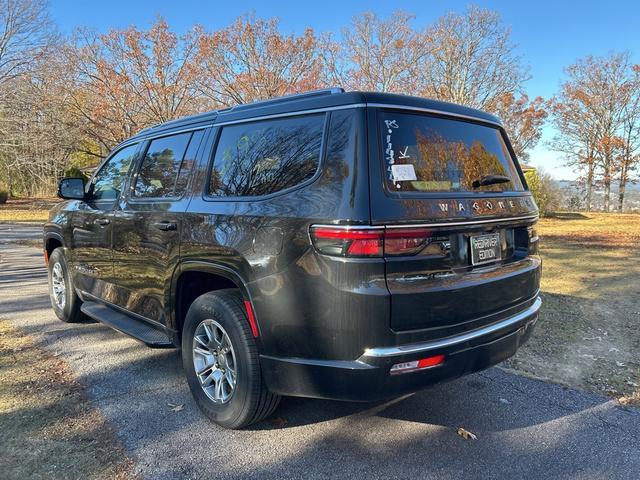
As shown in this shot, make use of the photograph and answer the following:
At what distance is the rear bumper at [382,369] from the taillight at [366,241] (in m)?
0.48

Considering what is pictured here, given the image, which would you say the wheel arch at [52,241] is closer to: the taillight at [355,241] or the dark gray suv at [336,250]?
the dark gray suv at [336,250]

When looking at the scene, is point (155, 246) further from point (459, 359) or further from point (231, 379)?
point (459, 359)

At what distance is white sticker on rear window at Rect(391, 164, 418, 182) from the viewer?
2.48 meters

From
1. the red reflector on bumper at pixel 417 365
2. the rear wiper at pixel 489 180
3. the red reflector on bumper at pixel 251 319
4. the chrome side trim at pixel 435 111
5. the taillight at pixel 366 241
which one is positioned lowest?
the red reflector on bumper at pixel 417 365

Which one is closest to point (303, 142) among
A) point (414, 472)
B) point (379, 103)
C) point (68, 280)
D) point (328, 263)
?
point (379, 103)

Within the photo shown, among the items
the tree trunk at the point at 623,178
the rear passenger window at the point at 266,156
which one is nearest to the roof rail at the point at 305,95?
the rear passenger window at the point at 266,156

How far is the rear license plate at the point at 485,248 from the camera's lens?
2693mm

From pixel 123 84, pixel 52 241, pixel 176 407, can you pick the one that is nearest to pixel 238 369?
pixel 176 407

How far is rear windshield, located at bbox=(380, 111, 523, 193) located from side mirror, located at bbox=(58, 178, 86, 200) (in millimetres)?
3363

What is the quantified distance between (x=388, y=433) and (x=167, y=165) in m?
2.55

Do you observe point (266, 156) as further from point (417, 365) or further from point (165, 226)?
point (417, 365)

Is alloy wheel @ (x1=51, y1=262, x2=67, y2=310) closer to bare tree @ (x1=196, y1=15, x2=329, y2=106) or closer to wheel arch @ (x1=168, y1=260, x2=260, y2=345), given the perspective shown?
wheel arch @ (x1=168, y1=260, x2=260, y2=345)

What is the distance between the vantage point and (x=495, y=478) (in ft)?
8.30

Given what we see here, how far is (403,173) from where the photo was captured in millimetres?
2510
